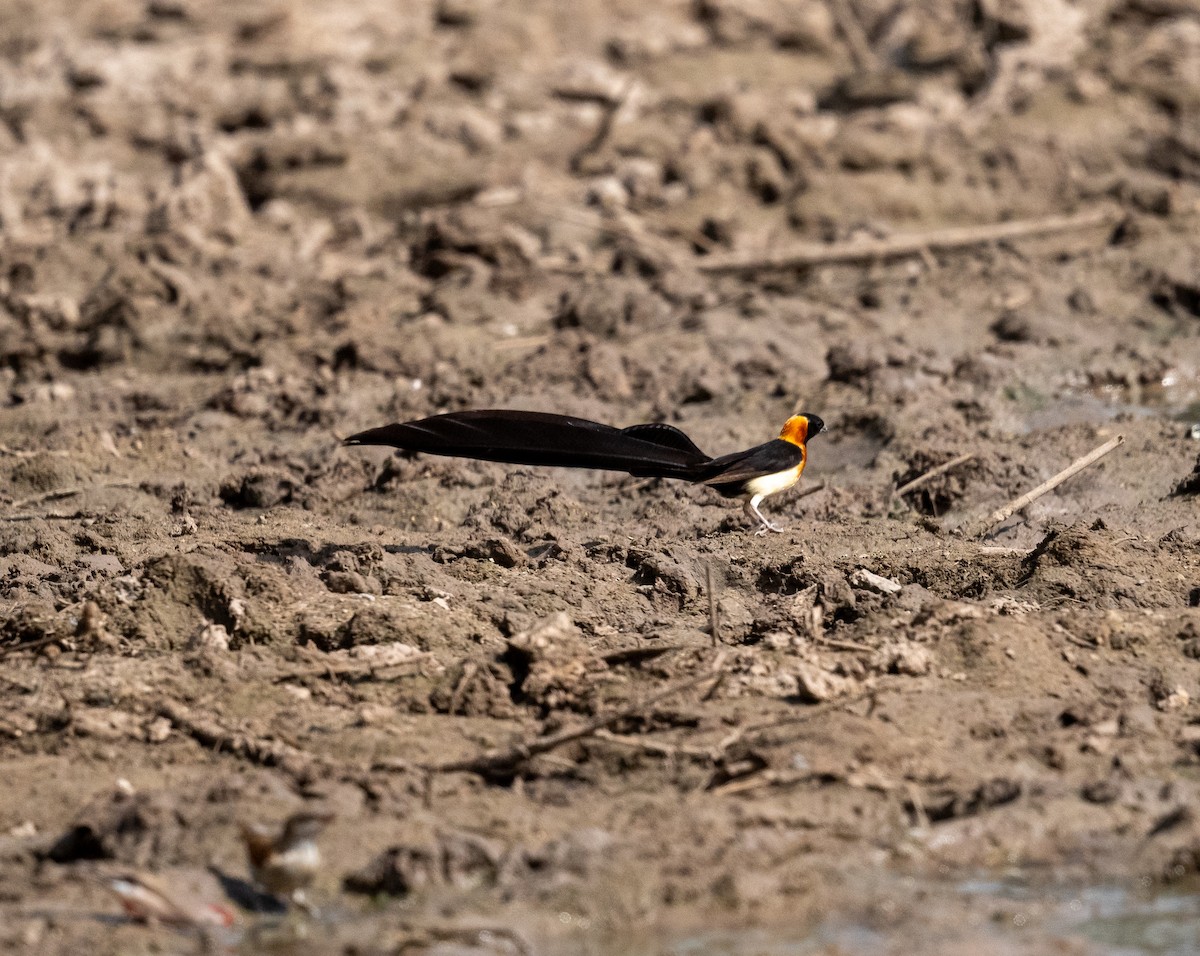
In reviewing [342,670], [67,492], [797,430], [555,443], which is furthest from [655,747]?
[67,492]

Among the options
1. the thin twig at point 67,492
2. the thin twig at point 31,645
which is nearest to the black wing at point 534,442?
the thin twig at point 31,645

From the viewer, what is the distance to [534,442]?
584 centimetres

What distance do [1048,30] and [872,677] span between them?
883 cm

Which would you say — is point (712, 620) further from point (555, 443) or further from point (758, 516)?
point (758, 516)

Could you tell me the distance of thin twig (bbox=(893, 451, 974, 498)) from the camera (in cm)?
689

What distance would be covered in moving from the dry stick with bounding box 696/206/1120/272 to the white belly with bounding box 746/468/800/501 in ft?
→ 12.1

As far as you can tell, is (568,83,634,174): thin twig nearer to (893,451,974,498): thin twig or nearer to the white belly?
(893,451,974,498): thin twig

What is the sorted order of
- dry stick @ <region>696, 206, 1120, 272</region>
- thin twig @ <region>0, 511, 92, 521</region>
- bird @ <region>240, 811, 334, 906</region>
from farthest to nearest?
1. dry stick @ <region>696, 206, 1120, 272</region>
2. thin twig @ <region>0, 511, 92, 521</region>
3. bird @ <region>240, 811, 334, 906</region>

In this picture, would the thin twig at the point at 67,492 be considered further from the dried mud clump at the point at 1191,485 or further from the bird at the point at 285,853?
the dried mud clump at the point at 1191,485

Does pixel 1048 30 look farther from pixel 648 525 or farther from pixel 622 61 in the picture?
pixel 648 525

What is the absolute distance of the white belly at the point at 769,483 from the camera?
245 inches

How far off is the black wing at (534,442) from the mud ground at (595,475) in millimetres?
424

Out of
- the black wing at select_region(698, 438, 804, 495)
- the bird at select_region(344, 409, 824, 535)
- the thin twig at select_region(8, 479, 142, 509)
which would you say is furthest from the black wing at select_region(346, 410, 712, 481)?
the thin twig at select_region(8, 479, 142, 509)

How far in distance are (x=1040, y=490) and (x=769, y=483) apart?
125 cm
